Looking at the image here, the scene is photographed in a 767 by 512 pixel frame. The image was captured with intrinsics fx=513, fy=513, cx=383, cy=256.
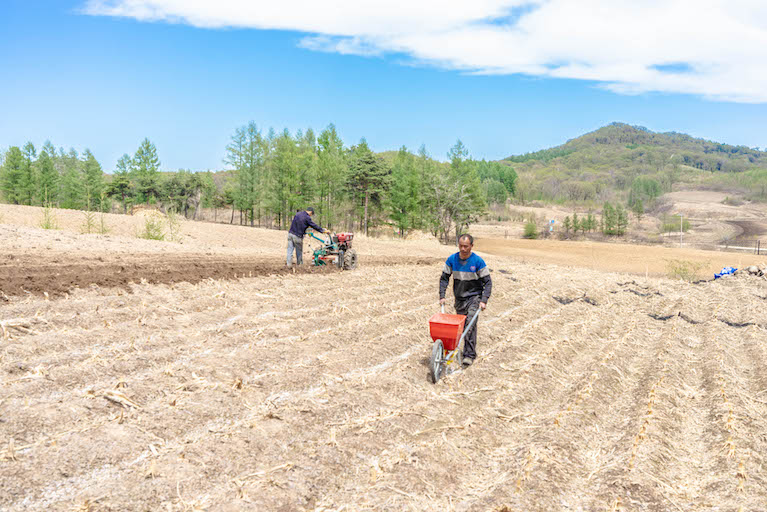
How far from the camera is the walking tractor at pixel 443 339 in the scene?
6617mm

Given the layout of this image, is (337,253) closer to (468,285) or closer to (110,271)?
(110,271)

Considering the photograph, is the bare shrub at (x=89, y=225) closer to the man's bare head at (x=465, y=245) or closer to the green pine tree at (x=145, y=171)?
the man's bare head at (x=465, y=245)

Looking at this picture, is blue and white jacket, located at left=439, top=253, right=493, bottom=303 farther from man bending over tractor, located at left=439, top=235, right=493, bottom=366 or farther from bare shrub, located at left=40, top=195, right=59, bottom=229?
bare shrub, located at left=40, top=195, right=59, bottom=229

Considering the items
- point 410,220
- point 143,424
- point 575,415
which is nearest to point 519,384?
point 575,415

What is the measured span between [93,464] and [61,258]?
1131 cm

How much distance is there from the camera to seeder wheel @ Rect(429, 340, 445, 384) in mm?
6621

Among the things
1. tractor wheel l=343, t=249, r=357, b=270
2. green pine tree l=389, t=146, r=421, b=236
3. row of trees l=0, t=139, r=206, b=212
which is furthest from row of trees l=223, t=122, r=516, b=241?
tractor wheel l=343, t=249, r=357, b=270

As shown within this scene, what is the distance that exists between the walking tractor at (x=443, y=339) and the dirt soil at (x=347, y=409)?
0.88 feet

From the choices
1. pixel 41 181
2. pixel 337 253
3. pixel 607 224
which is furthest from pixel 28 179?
pixel 607 224

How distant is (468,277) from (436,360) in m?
1.36

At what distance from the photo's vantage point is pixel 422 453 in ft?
15.7

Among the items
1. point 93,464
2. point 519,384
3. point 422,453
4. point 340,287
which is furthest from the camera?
point 340,287

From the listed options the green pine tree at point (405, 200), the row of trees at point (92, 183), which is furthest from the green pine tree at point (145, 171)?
the green pine tree at point (405, 200)

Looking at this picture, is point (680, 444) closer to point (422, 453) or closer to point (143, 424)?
point (422, 453)
